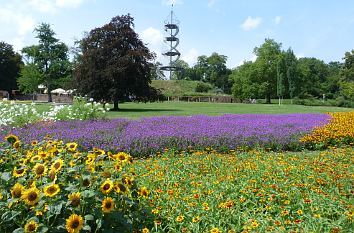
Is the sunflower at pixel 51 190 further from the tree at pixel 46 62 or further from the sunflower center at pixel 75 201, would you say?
the tree at pixel 46 62

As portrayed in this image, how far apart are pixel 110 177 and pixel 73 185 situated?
0.35 meters

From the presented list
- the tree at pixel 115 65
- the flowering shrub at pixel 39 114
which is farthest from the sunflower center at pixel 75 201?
the tree at pixel 115 65

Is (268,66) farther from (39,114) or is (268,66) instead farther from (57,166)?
(57,166)

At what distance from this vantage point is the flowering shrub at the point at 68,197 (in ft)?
9.23

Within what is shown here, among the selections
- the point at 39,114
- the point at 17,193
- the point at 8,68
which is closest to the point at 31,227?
the point at 17,193

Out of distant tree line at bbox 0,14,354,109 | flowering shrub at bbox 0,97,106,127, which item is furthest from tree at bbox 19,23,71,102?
flowering shrub at bbox 0,97,106,127

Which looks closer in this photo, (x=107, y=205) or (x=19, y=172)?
(x=107, y=205)

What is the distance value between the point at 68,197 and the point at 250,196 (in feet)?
8.47

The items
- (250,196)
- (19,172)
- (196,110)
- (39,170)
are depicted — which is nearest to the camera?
(39,170)

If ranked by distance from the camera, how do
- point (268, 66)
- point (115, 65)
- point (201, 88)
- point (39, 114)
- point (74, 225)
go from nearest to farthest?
point (74, 225) < point (39, 114) < point (115, 65) < point (268, 66) < point (201, 88)

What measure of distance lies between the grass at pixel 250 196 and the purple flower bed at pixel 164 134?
6.92ft

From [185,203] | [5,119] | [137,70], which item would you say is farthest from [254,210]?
[137,70]

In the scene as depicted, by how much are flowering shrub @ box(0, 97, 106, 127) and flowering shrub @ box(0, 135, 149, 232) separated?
907cm

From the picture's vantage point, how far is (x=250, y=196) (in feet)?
15.9
